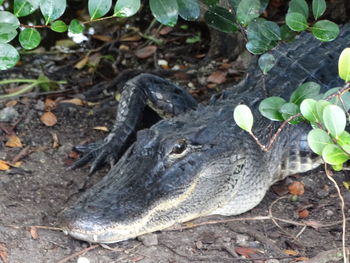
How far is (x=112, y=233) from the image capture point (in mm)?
2637

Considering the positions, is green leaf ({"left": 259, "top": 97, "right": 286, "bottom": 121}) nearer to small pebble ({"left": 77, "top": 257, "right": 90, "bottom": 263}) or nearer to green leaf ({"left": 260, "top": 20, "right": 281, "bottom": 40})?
green leaf ({"left": 260, "top": 20, "right": 281, "bottom": 40})

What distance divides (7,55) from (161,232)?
1071 millimetres

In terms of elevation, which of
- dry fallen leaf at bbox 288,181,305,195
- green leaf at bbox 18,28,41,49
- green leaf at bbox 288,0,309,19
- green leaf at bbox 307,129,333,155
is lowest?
dry fallen leaf at bbox 288,181,305,195

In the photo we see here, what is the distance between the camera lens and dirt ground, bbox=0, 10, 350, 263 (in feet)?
8.91

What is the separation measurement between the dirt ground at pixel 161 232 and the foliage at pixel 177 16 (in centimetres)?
83

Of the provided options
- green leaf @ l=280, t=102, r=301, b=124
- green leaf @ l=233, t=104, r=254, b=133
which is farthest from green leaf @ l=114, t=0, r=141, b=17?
green leaf @ l=280, t=102, r=301, b=124

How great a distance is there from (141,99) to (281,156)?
0.94m

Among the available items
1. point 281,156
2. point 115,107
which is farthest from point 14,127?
point 281,156

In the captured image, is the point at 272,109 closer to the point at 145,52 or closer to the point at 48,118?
the point at 48,118

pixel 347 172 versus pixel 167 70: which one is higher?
pixel 347 172

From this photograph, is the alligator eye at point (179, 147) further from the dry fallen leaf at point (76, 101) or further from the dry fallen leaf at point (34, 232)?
the dry fallen leaf at point (76, 101)

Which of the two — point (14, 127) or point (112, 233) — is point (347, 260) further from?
point (14, 127)

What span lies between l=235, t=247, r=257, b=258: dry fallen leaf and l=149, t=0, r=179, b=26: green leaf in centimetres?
106

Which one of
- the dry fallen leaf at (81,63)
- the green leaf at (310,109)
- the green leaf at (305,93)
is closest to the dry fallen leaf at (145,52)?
the dry fallen leaf at (81,63)
